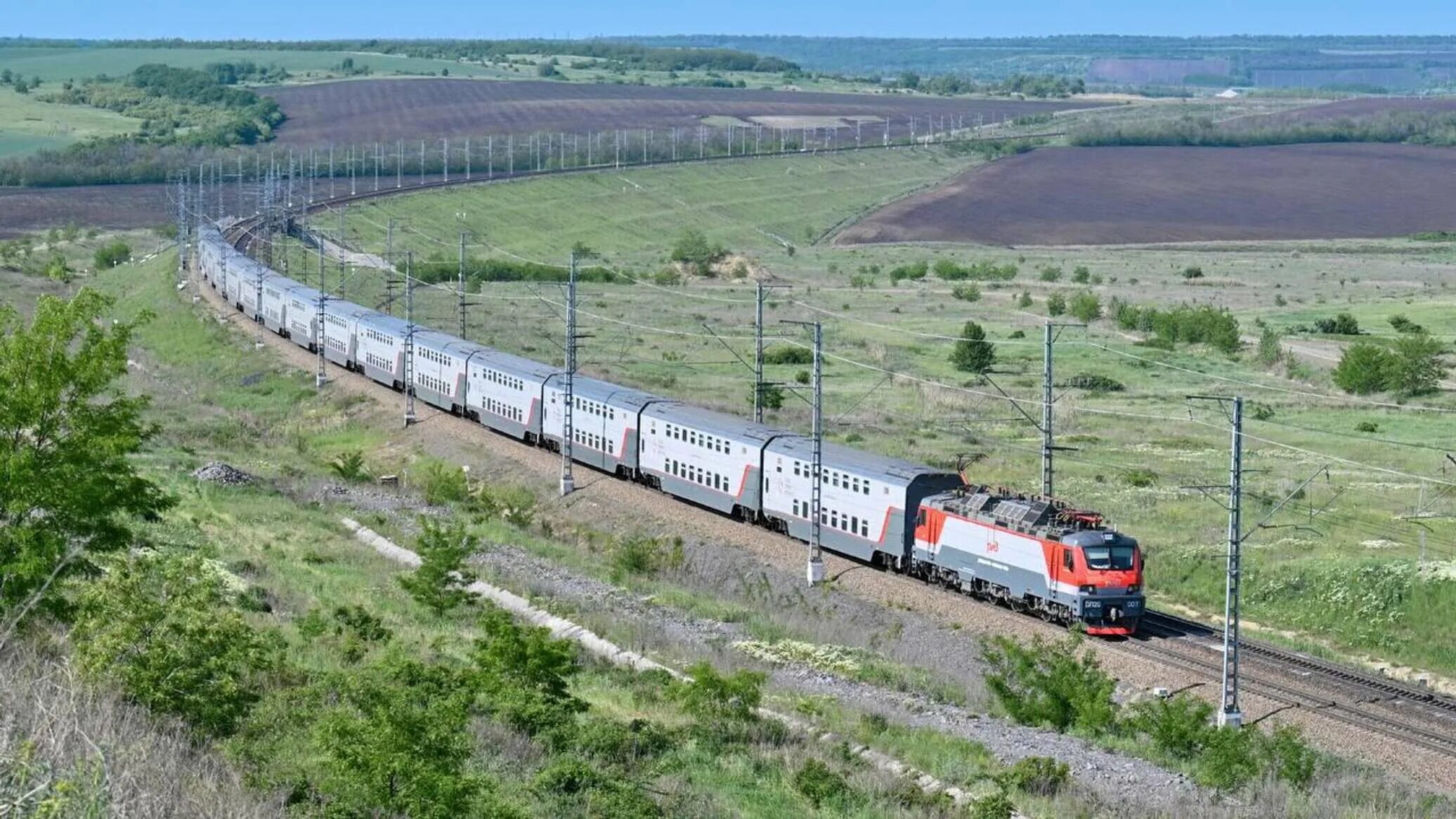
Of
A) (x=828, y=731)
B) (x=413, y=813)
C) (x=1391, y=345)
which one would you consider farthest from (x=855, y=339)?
(x=413, y=813)

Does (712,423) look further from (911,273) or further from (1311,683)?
(911,273)

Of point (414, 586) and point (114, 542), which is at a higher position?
point (114, 542)

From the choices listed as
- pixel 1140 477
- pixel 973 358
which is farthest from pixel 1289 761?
pixel 973 358

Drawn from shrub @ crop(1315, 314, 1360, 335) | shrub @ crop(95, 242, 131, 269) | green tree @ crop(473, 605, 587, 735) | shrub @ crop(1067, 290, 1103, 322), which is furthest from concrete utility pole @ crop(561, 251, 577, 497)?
shrub @ crop(95, 242, 131, 269)

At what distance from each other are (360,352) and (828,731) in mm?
52504

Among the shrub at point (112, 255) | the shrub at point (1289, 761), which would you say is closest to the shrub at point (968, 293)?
the shrub at point (112, 255)

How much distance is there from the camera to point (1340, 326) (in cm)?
9719

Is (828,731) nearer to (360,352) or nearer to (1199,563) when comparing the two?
(1199,563)

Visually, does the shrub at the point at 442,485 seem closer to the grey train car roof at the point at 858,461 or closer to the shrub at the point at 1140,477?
the grey train car roof at the point at 858,461

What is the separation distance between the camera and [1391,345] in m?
Answer: 85.0

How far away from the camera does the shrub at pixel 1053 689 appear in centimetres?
3083

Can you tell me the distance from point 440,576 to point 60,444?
37.8ft

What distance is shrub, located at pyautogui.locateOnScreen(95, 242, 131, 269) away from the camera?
13638 cm

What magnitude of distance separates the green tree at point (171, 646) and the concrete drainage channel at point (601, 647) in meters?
6.84
